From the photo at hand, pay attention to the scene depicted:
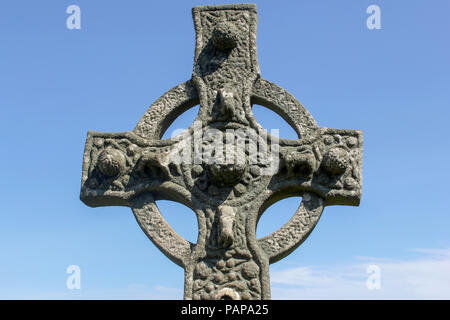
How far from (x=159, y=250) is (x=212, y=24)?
8.32 feet

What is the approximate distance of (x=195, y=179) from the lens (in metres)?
5.45

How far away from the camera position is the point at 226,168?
523 centimetres

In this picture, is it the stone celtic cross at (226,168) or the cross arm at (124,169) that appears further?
the cross arm at (124,169)

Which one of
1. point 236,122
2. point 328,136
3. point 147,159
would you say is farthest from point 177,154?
point 328,136

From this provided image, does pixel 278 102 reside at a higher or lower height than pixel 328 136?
higher

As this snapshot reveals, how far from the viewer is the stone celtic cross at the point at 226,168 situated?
512 centimetres

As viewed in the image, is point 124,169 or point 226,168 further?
point 124,169

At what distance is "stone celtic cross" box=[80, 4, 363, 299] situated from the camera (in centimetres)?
512

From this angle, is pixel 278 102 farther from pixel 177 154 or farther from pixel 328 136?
pixel 177 154

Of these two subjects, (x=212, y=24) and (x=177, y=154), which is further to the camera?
(x=212, y=24)

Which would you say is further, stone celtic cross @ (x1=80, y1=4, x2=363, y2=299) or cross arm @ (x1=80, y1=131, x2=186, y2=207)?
cross arm @ (x1=80, y1=131, x2=186, y2=207)
